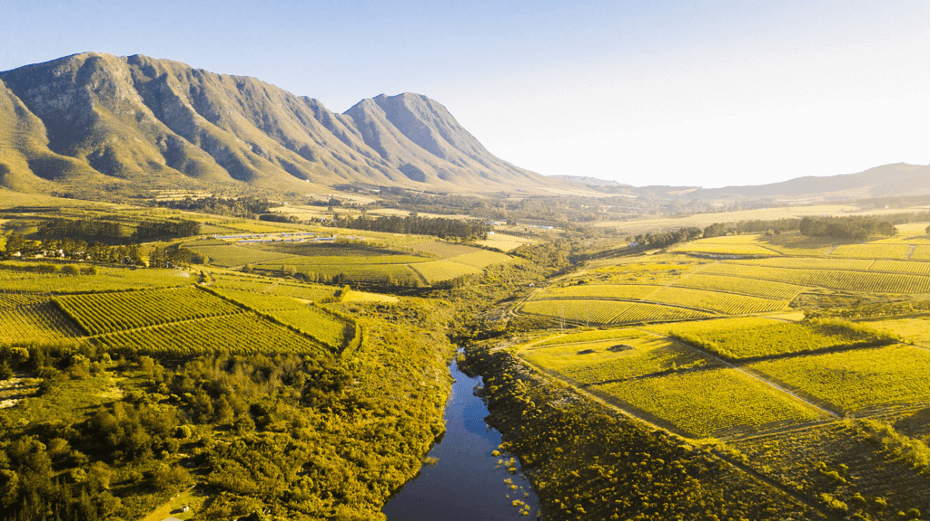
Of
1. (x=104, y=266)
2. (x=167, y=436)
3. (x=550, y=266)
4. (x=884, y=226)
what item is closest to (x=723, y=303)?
(x=884, y=226)

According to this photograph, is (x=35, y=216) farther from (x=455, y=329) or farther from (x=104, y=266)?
(x=455, y=329)

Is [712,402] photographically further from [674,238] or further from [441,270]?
[674,238]

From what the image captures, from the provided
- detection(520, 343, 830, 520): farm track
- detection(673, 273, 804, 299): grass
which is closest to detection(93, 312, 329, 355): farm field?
detection(520, 343, 830, 520): farm track

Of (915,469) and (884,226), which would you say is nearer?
(915,469)

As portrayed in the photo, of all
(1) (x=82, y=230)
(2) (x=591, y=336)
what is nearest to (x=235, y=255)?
(1) (x=82, y=230)

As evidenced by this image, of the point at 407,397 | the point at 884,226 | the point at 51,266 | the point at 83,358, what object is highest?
the point at 884,226

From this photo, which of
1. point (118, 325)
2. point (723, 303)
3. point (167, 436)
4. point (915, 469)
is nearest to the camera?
point (915, 469)

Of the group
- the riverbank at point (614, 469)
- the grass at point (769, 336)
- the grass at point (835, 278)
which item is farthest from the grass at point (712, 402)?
the grass at point (835, 278)
